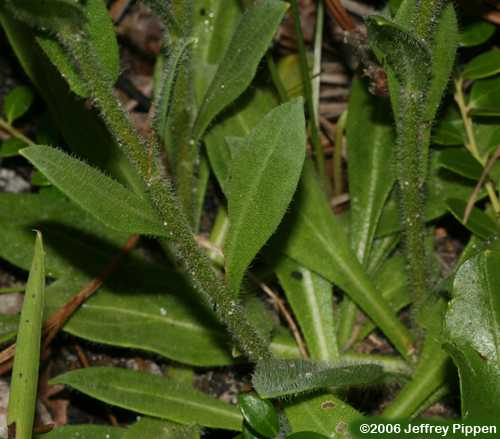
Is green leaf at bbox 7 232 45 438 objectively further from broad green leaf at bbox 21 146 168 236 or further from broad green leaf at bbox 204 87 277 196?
broad green leaf at bbox 204 87 277 196

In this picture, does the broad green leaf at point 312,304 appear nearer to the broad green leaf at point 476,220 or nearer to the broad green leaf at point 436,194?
the broad green leaf at point 436,194

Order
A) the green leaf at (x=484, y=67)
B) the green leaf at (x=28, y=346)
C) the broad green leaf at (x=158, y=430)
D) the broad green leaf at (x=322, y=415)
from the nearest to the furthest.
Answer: the green leaf at (x=28, y=346)
the broad green leaf at (x=322, y=415)
the broad green leaf at (x=158, y=430)
the green leaf at (x=484, y=67)

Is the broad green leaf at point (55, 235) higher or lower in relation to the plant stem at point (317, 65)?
lower

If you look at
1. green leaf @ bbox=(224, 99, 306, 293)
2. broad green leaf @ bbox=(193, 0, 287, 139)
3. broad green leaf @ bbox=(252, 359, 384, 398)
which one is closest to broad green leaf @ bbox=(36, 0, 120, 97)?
green leaf @ bbox=(224, 99, 306, 293)

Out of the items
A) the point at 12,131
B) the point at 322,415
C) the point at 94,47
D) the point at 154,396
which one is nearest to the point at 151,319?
the point at 154,396

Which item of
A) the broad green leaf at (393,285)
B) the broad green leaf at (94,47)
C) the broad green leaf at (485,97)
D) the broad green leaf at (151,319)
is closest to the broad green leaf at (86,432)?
the broad green leaf at (151,319)

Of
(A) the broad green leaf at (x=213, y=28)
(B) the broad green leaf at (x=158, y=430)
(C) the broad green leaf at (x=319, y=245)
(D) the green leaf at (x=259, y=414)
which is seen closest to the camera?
(D) the green leaf at (x=259, y=414)
